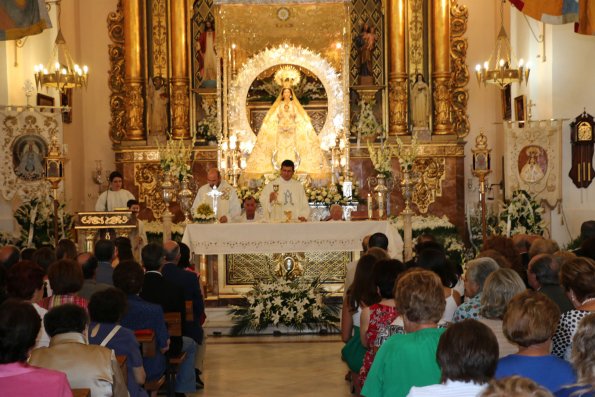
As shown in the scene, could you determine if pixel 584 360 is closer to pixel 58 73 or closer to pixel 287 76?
pixel 58 73

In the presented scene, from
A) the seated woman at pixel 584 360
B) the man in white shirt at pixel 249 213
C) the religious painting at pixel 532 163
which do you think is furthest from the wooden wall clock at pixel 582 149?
the seated woman at pixel 584 360

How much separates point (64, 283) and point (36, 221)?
9147 mm

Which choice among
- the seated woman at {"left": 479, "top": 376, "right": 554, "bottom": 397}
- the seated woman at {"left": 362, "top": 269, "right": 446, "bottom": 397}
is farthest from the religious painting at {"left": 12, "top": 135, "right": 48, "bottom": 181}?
the seated woman at {"left": 479, "top": 376, "right": 554, "bottom": 397}

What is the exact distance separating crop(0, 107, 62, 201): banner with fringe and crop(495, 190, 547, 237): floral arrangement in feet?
23.7

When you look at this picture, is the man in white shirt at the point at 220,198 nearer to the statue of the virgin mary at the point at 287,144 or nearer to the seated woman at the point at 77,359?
the statue of the virgin mary at the point at 287,144

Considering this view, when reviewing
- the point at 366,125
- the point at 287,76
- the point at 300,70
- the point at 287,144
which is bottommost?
the point at 287,144

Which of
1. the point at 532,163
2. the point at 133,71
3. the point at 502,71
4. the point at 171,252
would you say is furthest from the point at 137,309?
the point at 133,71

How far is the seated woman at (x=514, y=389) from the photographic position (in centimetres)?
321

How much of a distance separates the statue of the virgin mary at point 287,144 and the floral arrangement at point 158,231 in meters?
2.20

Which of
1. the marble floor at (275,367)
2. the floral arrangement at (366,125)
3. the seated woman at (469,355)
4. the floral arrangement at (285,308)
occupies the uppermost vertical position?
the floral arrangement at (366,125)

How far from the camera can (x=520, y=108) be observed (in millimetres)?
19266

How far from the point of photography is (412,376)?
5281 mm

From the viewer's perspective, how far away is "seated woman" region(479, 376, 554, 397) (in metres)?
3.21

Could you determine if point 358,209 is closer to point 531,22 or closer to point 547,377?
point 531,22
